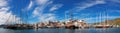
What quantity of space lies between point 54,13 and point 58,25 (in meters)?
0.96

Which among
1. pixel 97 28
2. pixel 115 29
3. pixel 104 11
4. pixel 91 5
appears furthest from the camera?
pixel 115 29

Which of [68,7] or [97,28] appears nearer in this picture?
[68,7]

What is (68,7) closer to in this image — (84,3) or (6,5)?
(84,3)

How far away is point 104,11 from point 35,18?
2251 millimetres

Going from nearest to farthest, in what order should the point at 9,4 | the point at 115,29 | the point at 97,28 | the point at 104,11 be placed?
the point at 9,4 → the point at 104,11 → the point at 97,28 → the point at 115,29

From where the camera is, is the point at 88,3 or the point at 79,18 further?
the point at 79,18

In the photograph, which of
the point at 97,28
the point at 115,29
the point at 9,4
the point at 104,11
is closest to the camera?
the point at 9,4

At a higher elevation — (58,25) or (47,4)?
(47,4)

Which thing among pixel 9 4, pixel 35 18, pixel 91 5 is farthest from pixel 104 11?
pixel 9 4

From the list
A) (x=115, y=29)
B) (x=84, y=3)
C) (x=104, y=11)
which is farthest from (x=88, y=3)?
(x=115, y=29)

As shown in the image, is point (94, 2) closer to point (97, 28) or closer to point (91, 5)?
point (91, 5)

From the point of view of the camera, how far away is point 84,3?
9.03m

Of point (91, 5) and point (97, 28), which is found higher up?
point (91, 5)

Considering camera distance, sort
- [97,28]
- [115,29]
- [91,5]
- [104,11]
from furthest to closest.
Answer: [115,29]
[97,28]
[104,11]
[91,5]
